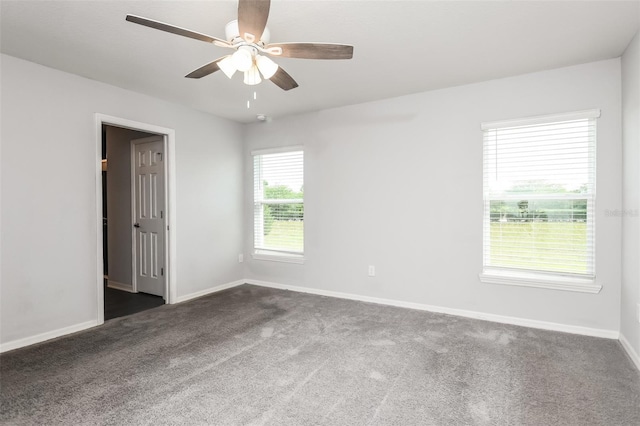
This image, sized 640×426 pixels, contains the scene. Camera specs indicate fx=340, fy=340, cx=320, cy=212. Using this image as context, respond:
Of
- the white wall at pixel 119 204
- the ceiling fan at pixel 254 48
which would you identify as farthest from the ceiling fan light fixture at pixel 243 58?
Result: the white wall at pixel 119 204

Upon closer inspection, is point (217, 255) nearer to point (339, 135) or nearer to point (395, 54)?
point (339, 135)

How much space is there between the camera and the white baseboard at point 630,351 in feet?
8.18

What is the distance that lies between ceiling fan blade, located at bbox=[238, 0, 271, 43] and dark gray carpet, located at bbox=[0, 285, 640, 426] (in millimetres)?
2170

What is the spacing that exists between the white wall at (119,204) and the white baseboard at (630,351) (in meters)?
5.58

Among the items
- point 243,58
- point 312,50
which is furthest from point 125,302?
point 312,50

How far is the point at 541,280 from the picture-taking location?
3.26 m

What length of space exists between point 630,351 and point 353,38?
3243 mm

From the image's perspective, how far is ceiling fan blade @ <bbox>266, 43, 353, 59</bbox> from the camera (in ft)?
6.62

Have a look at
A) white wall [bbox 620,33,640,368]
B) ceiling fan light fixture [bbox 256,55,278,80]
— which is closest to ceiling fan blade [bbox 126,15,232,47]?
ceiling fan light fixture [bbox 256,55,278,80]

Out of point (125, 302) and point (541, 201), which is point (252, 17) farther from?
point (125, 302)

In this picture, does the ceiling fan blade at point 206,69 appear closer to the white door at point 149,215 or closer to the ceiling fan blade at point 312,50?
the ceiling fan blade at point 312,50

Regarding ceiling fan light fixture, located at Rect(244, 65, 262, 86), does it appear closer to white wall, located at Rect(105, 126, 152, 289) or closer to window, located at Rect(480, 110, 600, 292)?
window, located at Rect(480, 110, 600, 292)

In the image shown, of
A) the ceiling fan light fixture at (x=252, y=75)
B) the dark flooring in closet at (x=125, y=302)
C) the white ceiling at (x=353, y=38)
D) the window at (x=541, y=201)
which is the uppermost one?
the white ceiling at (x=353, y=38)

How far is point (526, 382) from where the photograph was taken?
7.56 ft
